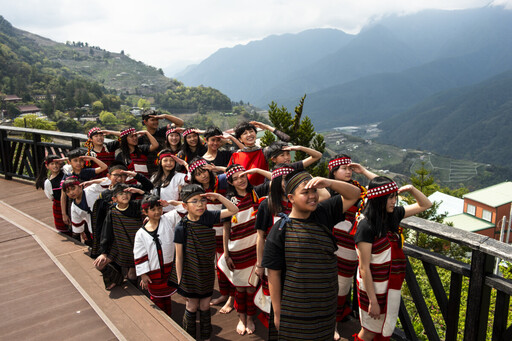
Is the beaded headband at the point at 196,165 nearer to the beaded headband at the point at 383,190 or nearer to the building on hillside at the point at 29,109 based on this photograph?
the beaded headband at the point at 383,190

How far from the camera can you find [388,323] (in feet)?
9.16

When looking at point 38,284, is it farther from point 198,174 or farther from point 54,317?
point 198,174

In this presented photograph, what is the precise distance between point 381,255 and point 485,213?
5741 centimetres

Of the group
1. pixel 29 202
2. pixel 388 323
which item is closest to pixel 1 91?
pixel 29 202

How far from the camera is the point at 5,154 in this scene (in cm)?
877

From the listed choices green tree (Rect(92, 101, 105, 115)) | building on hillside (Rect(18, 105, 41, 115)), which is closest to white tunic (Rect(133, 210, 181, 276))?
building on hillside (Rect(18, 105, 41, 115))

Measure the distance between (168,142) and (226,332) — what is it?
8.51 feet

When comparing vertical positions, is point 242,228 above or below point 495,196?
above

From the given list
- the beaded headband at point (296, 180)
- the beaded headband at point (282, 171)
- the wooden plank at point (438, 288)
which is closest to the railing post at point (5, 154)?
the beaded headband at point (282, 171)

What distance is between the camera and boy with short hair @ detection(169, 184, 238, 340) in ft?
11.1

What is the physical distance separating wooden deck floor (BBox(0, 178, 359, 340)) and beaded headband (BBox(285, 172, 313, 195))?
1.53 m

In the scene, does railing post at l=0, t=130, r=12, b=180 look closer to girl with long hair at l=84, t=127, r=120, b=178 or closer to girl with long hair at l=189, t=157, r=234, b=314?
girl with long hair at l=84, t=127, r=120, b=178

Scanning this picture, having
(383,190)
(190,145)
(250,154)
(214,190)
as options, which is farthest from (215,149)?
(383,190)

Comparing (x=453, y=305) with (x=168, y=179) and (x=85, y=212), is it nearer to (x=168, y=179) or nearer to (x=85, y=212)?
(x=168, y=179)
